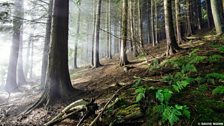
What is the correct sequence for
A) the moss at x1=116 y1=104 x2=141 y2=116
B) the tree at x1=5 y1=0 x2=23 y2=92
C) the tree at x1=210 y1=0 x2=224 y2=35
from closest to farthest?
1. the moss at x1=116 y1=104 x2=141 y2=116
2. the tree at x1=210 y1=0 x2=224 y2=35
3. the tree at x1=5 y1=0 x2=23 y2=92

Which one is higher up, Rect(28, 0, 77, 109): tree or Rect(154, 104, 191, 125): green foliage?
Rect(28, 0, 77, 109): tree

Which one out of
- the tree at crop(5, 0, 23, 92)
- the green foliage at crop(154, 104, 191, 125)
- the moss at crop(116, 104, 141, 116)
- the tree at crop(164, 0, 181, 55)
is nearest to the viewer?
the green foliage at crop(154, 104, 191, 125)

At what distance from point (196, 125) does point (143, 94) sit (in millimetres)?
1182

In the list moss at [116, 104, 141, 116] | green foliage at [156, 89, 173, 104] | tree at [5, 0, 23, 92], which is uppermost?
tree at [5, 0, 23, 92]

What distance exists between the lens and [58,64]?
7.99 meters

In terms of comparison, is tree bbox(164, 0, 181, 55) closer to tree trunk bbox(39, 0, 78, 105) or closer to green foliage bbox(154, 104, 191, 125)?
tree trunk bbox(39, 0, 78, 105)

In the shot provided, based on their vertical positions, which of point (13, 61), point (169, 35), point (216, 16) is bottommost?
point (13, 61)

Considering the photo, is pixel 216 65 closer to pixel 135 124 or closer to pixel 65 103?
pixel 135 124

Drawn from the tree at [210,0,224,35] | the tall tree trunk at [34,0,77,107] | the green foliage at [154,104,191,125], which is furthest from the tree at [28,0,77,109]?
the tree at [210,0,224,35]

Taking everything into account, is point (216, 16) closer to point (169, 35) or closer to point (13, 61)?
point (169, 35)

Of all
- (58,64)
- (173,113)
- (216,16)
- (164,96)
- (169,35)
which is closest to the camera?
(173,113)

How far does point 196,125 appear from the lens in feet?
10.9

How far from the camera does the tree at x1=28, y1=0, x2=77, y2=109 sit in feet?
25.1

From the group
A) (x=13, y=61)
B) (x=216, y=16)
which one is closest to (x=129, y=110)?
(x=216, y=16)
